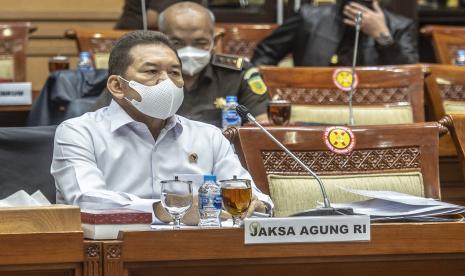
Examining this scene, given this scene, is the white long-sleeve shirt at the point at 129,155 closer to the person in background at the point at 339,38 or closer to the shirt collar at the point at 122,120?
the shirt collar at the point at 122,120

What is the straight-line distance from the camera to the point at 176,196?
2.44 meters

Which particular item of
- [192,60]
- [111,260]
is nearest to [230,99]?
[192,60]

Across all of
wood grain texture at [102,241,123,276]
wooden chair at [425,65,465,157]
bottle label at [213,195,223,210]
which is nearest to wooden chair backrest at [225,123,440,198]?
bottle label at [213,195,223,210]

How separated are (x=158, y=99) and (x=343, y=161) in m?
0.55

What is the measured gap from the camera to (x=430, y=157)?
312 centimetres

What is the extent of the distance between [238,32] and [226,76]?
4.30ft

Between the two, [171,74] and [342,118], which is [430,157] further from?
[342,118]

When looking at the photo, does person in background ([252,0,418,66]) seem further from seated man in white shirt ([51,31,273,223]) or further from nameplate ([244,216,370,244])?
nameplate ([244,216,370,244])

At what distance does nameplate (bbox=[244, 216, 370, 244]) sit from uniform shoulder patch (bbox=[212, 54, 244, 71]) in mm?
2269

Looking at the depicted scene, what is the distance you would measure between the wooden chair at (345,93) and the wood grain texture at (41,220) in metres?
2.22

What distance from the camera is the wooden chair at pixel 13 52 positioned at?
525cm

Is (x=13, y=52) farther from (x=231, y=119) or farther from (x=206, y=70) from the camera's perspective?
(x=231, y=119)

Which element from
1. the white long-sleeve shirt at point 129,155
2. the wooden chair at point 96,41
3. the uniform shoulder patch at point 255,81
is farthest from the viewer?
the wooden chair at point 96,41

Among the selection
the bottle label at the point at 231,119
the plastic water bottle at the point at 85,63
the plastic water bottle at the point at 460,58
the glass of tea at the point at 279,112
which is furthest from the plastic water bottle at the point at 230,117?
the plastic water bottle at the point at 460,58
